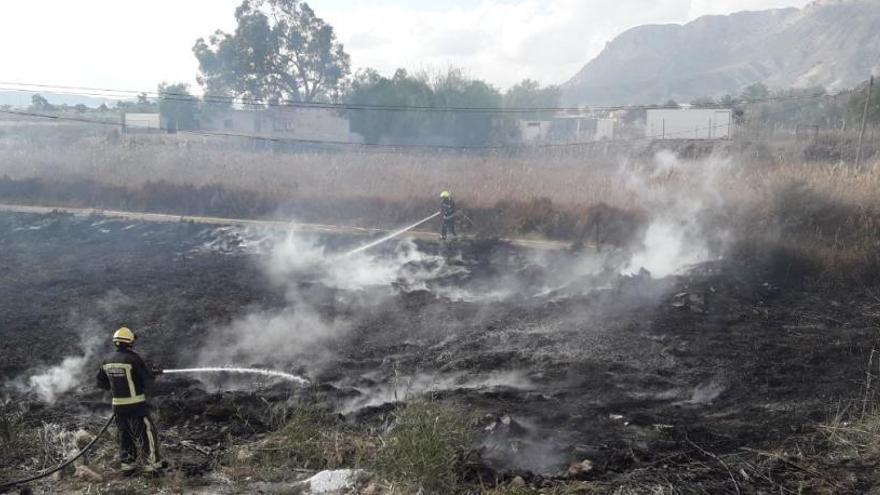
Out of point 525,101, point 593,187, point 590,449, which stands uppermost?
point 525,101

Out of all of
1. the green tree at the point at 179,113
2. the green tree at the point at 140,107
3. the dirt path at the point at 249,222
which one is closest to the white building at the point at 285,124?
the green tree at the point at 179,113

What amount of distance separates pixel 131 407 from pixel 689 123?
39261 mm

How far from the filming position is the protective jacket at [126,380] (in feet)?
23.4

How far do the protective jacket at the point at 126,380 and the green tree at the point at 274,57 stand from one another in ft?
142

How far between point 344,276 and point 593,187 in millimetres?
9543

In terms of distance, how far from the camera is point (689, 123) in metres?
40.6

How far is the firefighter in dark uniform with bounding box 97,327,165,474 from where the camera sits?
7137 mm

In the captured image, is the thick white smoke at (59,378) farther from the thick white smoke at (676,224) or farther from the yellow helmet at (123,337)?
the thick white smoke at (676,224)

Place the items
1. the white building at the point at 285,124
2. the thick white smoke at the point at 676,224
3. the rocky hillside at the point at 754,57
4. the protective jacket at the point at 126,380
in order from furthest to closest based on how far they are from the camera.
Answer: the rocky hillside at the point at 754,57 → the white building at the point at 285,124 → the thick white smoke at the point at 676,224 → the protective jacket at the point at 126,380

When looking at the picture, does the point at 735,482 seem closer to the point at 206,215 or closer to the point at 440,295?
the point at 440,295

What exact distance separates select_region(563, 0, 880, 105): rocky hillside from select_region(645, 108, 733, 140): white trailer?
72.9 m

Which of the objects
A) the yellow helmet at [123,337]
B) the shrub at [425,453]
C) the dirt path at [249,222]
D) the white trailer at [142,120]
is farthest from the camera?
the white trailer at [142,120]

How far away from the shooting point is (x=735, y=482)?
6301 mm

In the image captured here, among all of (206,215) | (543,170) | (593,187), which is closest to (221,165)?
(206,215)
